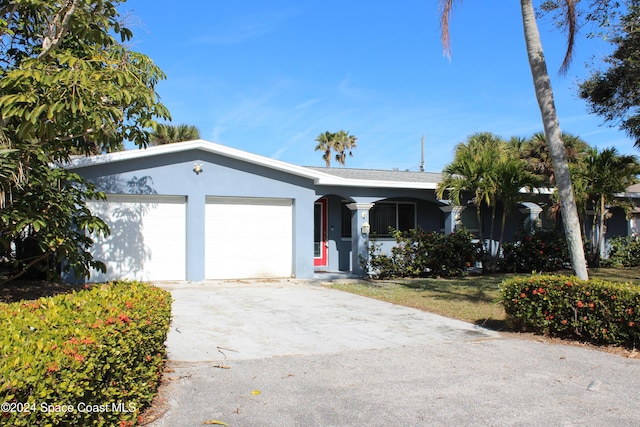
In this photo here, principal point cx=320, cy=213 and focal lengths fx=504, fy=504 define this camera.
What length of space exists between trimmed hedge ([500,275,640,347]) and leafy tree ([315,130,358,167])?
3357cm

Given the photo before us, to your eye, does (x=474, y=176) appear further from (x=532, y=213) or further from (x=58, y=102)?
(x=58, y=102)

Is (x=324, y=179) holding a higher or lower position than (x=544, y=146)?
lower

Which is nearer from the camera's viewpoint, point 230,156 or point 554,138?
point 554,138

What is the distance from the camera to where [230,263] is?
1358 cm

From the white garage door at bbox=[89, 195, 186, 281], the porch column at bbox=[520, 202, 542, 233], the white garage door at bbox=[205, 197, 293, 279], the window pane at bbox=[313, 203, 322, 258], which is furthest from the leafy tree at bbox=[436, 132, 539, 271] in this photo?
the white garage door at bbox=[89, 195, 186, 281]

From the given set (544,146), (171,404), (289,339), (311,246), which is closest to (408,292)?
(311,246)

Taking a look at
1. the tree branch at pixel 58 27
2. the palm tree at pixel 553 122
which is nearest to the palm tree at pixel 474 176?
the palm tree at pixel 553 122

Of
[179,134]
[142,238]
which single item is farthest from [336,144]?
[142,238]

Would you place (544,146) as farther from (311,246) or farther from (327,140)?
(327,140)

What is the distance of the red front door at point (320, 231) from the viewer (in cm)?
1645

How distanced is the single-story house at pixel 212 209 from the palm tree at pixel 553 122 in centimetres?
657

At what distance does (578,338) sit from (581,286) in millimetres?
725

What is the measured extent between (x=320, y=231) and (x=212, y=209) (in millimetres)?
4282

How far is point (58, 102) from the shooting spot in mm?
5523
